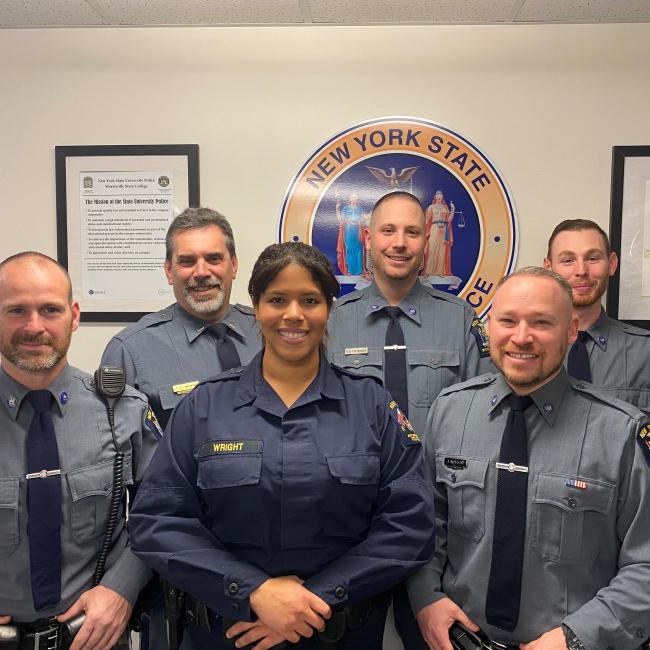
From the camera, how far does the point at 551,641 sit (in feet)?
4.83

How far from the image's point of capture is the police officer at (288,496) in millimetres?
1421

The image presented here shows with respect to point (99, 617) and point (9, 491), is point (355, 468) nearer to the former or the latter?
point (99, 617)

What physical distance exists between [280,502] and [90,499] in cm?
61

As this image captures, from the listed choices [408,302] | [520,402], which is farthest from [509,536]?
[408,302]

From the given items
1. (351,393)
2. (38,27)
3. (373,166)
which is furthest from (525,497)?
(38,27)

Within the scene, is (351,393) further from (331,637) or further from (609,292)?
(609,292)

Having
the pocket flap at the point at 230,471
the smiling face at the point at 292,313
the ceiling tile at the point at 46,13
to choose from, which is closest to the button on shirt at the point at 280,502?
the pocket flap at the point at 230,471

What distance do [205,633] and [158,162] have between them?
2.10 meters

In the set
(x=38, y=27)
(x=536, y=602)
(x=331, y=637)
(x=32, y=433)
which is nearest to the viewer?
(x=331, y=637)

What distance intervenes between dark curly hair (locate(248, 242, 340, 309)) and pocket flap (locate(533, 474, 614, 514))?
757mm

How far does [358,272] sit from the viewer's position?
9.61 ft

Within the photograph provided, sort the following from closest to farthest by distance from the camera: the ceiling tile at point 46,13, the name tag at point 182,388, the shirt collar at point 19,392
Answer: the shirt collar at point 19,392 < the name tag at point 182,388 < the ceiling tile at point 46,13

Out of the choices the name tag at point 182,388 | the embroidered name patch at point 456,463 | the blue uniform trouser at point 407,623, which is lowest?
the blue uniform trouser at point 407,623

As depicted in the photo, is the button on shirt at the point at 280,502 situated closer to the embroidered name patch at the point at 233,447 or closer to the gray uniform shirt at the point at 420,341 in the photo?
the embroidered name patch at the point at 233,447
